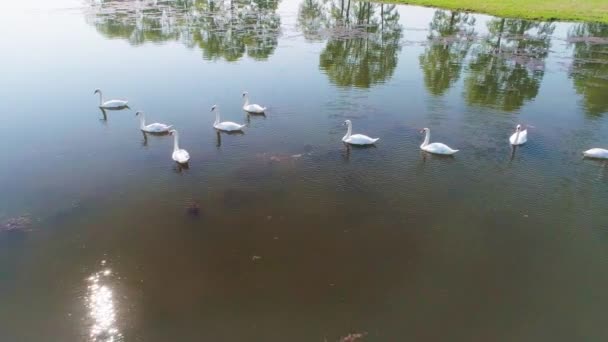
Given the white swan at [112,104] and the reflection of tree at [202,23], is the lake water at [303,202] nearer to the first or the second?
the white swan at [112,104]

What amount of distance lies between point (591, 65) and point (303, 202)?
27.4m

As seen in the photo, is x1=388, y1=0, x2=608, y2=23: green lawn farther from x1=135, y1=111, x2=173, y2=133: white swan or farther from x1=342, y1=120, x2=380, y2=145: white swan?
x1=135, y1=111, x2=173, y2=133: white swan

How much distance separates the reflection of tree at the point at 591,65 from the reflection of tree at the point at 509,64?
2171 mm

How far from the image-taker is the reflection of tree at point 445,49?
93.4 feet

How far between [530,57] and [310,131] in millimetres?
21567

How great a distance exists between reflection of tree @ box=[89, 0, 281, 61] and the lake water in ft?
13.0

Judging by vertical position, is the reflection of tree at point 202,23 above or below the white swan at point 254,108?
above

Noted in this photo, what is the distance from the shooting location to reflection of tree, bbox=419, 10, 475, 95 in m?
28.5

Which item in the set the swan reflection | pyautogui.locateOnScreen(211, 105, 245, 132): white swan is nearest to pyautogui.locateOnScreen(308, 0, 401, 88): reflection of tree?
pyautogui.locateOnScreen(211, 105, 245, 132): white swan

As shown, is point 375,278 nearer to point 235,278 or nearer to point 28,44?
point 235,278

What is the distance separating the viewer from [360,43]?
1486 inches

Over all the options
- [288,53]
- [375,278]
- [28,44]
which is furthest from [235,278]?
[28,44]

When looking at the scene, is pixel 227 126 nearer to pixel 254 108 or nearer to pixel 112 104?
pixel 254 108

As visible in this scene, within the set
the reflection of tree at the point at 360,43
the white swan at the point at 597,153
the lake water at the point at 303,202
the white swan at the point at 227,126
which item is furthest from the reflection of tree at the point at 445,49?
the white swan at the point at 227,126
